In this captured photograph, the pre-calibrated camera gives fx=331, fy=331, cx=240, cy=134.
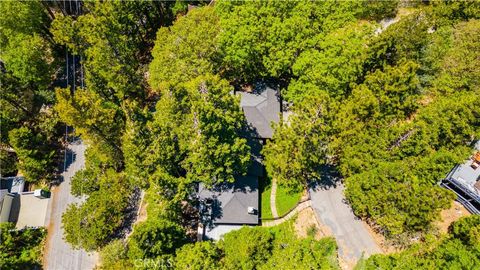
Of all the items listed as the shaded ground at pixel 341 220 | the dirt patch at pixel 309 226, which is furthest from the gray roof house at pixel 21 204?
the shaded ground at pixel 341 220

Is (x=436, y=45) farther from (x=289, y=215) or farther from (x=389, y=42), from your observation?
(x=289, y=215)

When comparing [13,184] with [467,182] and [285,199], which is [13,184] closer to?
[285,199]

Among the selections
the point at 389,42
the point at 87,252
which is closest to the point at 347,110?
the point at 389,42

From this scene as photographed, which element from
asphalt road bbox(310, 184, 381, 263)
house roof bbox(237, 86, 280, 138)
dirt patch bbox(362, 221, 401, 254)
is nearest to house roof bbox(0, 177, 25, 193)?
house roof bbox(237, 86, 280, 138)

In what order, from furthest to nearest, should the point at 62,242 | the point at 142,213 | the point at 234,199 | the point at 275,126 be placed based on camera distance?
1. the point at 142,213
2. the point at 62,242
3. the point at 234,199
4. the point at 275,126

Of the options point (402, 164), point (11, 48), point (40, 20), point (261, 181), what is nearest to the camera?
point (402, 164)

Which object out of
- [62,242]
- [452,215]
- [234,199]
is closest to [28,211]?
[62,242]

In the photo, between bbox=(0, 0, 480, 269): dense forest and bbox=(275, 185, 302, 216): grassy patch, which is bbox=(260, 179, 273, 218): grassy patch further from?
bbox=(0, 0, 480, 269): dense forest
